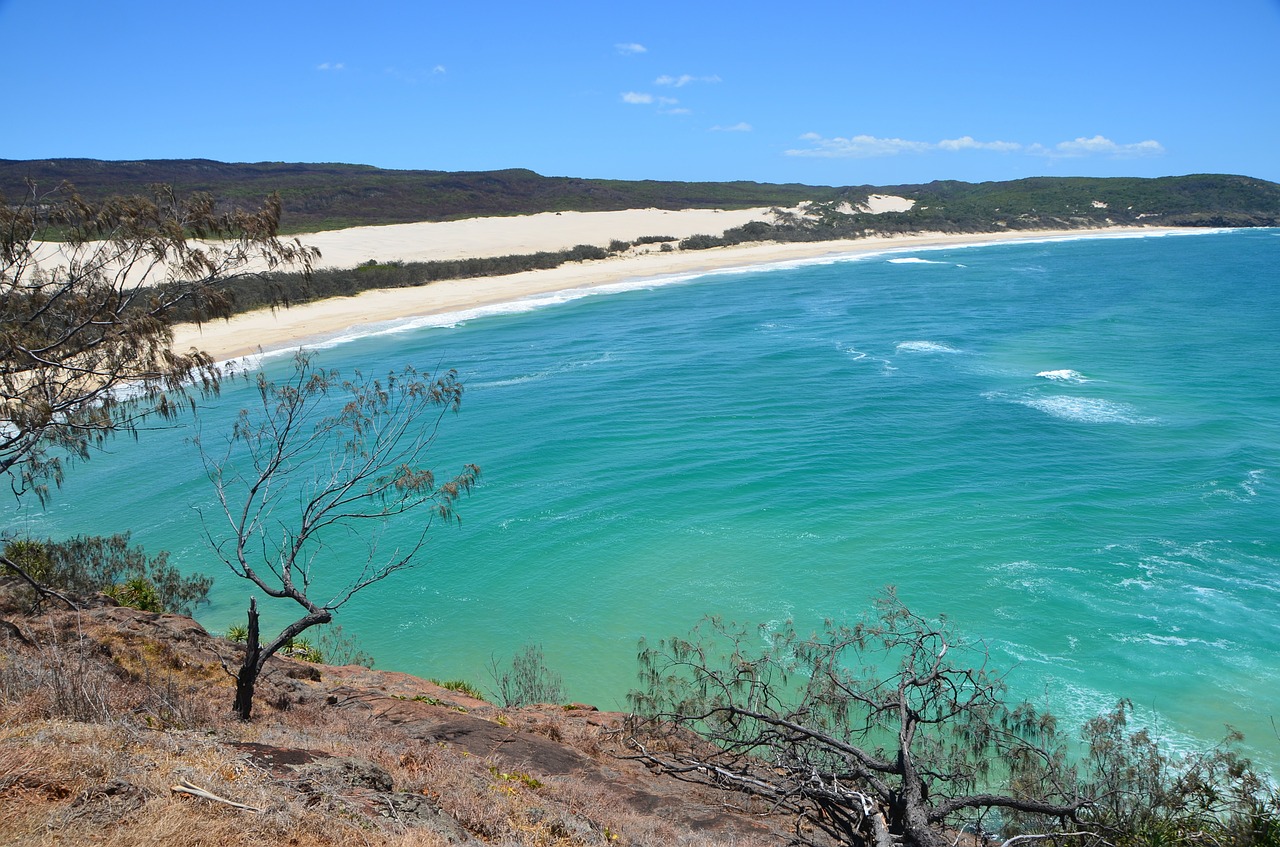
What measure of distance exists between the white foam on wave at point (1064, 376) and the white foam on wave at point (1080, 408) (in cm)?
273

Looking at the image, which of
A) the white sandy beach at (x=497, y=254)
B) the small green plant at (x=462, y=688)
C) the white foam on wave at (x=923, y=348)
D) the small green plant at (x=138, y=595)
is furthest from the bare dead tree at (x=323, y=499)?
the white foam on wave at (x=923, y=348)

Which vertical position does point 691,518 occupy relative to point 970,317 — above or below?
below

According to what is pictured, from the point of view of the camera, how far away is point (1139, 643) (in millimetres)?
14750


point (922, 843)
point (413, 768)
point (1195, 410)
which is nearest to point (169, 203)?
point (413, 768)

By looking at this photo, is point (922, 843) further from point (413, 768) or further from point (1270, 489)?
point (1270, 489)

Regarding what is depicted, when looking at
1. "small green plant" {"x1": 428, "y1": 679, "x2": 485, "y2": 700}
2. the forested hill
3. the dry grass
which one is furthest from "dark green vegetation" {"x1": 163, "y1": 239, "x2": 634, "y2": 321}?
the dry grass

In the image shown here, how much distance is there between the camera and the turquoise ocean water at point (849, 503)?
15.3 m

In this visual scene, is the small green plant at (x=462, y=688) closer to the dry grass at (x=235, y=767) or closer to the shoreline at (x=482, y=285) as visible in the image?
the dry grass at (x=235, y=767)

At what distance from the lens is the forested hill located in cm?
9519

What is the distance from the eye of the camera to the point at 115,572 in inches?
684

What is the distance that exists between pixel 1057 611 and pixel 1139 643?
4.94ft

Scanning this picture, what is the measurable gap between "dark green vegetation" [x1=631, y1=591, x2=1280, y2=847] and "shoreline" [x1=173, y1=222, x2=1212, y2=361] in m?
16.7

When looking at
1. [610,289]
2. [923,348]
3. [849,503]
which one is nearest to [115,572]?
[849,503]

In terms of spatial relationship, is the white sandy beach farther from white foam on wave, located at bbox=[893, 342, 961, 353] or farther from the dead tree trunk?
white foam on wave, located at bbox=[893, 342, 961, 353]
